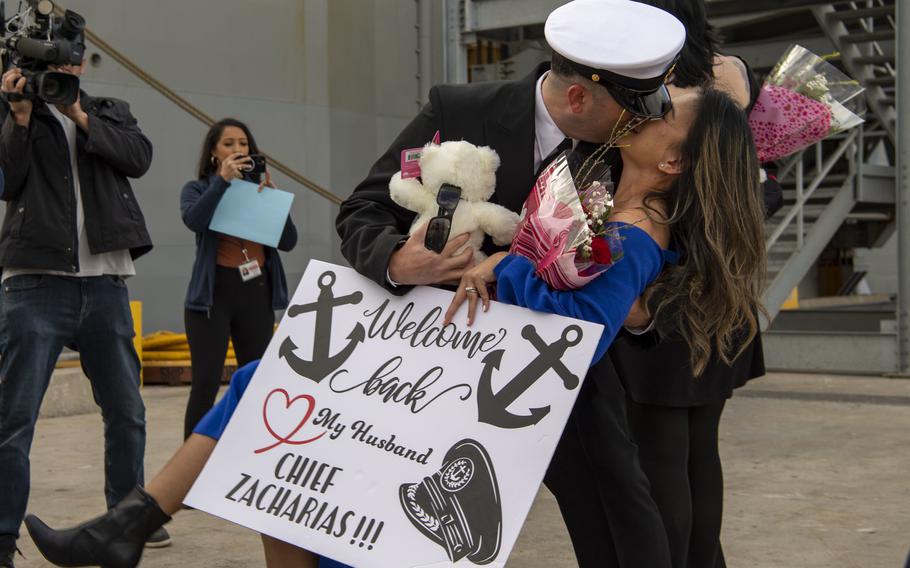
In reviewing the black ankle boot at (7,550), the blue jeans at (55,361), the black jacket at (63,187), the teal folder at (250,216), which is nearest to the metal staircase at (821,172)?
the teal folder at (250,216)

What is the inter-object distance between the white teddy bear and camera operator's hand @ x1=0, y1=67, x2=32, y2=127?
6.75 ft

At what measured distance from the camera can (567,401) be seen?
2340 millimetres

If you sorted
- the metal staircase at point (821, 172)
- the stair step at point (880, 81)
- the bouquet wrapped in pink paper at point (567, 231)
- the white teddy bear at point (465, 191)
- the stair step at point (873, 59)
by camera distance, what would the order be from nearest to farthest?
the bouquet wrapped in pink paper at point (567, 231) < the white teddy bear at point (465, 191) < the metal staircase at point (821, 172) < the stair step at point (880, 81) < the stair step at point (873, 59)

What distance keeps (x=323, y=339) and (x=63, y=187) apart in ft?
6.90

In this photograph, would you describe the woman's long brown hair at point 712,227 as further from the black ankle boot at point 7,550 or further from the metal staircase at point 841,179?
the metal staircase at point 841,179

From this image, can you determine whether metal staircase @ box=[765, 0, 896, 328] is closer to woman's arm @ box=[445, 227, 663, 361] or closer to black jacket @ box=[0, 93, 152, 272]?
black jacket @ box=[0, 93, 152, 272]

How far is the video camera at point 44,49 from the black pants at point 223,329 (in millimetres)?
1855

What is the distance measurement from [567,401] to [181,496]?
971 millimetres

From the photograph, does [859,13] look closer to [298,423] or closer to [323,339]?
[323,339]

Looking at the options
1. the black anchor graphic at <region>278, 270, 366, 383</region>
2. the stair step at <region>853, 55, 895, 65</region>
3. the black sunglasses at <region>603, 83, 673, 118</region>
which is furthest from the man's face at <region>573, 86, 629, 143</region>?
the stair step at <region>853, 55, 895, 65</region>

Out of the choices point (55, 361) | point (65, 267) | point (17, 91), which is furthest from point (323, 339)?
point (17, 91)

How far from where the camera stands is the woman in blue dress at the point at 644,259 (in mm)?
2432

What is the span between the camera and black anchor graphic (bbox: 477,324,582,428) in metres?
2.35

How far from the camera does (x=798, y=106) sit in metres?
3.50
